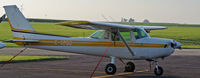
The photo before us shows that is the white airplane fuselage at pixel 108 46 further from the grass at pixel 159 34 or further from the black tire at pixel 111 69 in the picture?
the grass at pixel 159 34

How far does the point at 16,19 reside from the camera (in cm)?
1507

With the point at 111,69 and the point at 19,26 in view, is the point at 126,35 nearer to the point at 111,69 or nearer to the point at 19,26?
the point at 111,69

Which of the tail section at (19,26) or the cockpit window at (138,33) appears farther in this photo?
the tail section at (19,26)

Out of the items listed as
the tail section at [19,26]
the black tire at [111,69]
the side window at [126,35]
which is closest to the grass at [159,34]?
the tail section at [19,26]

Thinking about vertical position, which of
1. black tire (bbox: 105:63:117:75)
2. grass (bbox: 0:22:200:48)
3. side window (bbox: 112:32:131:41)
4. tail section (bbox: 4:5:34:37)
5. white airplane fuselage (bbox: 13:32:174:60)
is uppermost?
tail section (bbox: 4:5:34:37)

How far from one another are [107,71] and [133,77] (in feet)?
3.68

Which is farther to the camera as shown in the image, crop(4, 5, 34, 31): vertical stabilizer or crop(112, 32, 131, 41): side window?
crop(4, 5, 34, 31): vertical stabilizer

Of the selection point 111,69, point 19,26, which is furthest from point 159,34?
point 111,69

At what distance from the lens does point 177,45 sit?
1344 cm

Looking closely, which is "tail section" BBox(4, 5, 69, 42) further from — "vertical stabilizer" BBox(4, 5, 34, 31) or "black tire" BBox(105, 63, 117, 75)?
"black tire" BBox(105, 63, 117, 75)

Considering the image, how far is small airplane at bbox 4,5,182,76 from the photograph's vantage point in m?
13.4

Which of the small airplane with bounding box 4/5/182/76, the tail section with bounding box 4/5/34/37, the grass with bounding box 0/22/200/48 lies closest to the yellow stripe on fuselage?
the small airplane with bounding box 4/5/182/76

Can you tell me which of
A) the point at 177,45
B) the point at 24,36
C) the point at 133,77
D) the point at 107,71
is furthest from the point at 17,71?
the point at 177,45

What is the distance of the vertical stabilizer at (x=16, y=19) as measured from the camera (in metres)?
15.0
